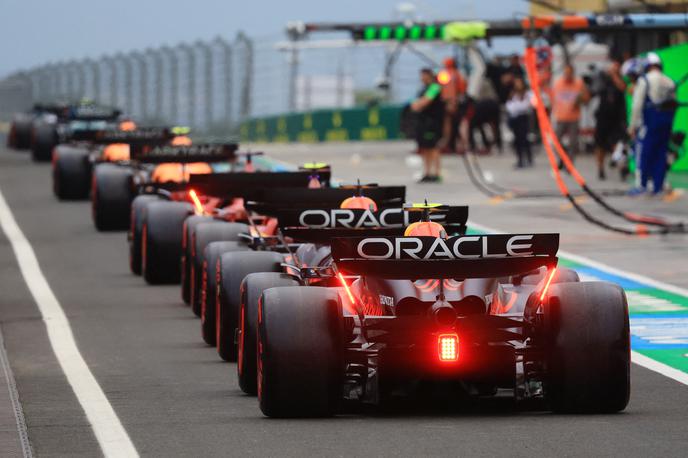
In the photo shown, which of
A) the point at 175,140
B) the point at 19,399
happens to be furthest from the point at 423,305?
the point at 175,140

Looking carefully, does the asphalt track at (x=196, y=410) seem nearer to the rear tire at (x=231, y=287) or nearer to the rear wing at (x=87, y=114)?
the rear tire at (x=231, y=287)

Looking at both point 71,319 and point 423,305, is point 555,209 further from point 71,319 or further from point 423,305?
point 423,305

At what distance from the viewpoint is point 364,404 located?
9734mm

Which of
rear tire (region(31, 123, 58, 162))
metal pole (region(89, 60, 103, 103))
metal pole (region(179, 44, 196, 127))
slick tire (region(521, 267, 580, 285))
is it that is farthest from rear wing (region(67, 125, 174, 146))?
metal pole (region(89, 60, 103, 103))

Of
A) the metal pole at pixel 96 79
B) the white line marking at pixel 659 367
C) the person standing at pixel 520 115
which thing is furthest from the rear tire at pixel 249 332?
the metal pole at pixel 96 79

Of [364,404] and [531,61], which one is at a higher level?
[531,61]

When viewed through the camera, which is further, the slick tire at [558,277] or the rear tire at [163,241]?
the rear tire at [163,241]

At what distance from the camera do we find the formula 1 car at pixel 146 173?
1983 centimetres

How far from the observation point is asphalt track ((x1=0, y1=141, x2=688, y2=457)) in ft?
27.9

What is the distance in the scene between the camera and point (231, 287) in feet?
38.9

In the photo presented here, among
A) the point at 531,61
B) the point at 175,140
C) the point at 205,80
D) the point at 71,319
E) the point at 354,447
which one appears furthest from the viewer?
the point at 205,80

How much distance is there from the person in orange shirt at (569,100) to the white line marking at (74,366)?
43.4ft

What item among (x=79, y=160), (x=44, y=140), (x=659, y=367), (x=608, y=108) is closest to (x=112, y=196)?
(x=79, y=160)

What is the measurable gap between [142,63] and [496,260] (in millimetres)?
40926
